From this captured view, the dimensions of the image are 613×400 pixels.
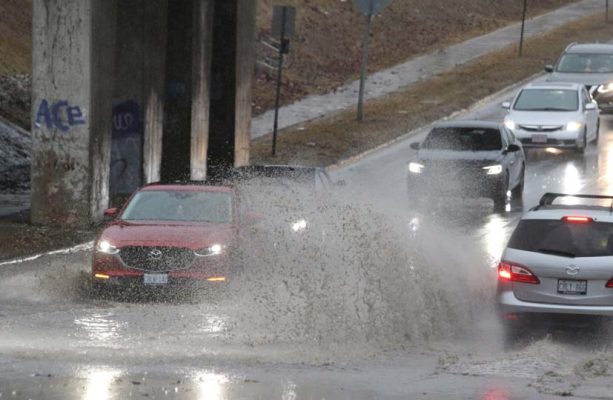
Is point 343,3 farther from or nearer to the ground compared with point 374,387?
farther from the ground

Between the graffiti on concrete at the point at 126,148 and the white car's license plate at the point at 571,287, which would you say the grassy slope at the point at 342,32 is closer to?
the graffiti on concrete at the point at 126,148

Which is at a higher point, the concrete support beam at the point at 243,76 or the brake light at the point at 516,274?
the concrete support beam at the point at 243,76

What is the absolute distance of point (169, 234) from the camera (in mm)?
18562

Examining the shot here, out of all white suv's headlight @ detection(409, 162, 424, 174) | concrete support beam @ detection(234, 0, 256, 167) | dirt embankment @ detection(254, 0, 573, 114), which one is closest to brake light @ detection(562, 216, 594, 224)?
white suv's headlight @ detection(409, 162, 424, 174)

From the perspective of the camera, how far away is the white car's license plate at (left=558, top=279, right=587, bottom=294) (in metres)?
15.6

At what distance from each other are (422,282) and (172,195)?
3416mm

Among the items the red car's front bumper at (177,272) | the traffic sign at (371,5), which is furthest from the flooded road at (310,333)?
the traffic sign at (371,5)

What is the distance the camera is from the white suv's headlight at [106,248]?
60.2ft

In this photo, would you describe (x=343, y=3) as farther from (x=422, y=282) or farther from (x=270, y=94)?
(x=422, y=282)

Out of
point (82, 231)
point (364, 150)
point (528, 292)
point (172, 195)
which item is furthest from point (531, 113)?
point (528, 292)

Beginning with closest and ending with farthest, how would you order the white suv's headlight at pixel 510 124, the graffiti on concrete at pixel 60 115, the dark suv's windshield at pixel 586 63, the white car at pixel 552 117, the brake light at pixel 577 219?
the brake light at pixel 577 219 < the graffiti on concrete at pixel 60 115 < the white car at pixel 552 117 < the white suv's headlight at pixel 510 124 < the dark suv's windshield at pixel 586 63

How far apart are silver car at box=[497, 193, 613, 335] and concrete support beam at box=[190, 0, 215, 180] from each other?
14606 millimetres

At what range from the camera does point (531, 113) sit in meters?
35.5

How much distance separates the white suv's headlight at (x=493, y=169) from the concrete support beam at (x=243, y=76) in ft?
18.6
